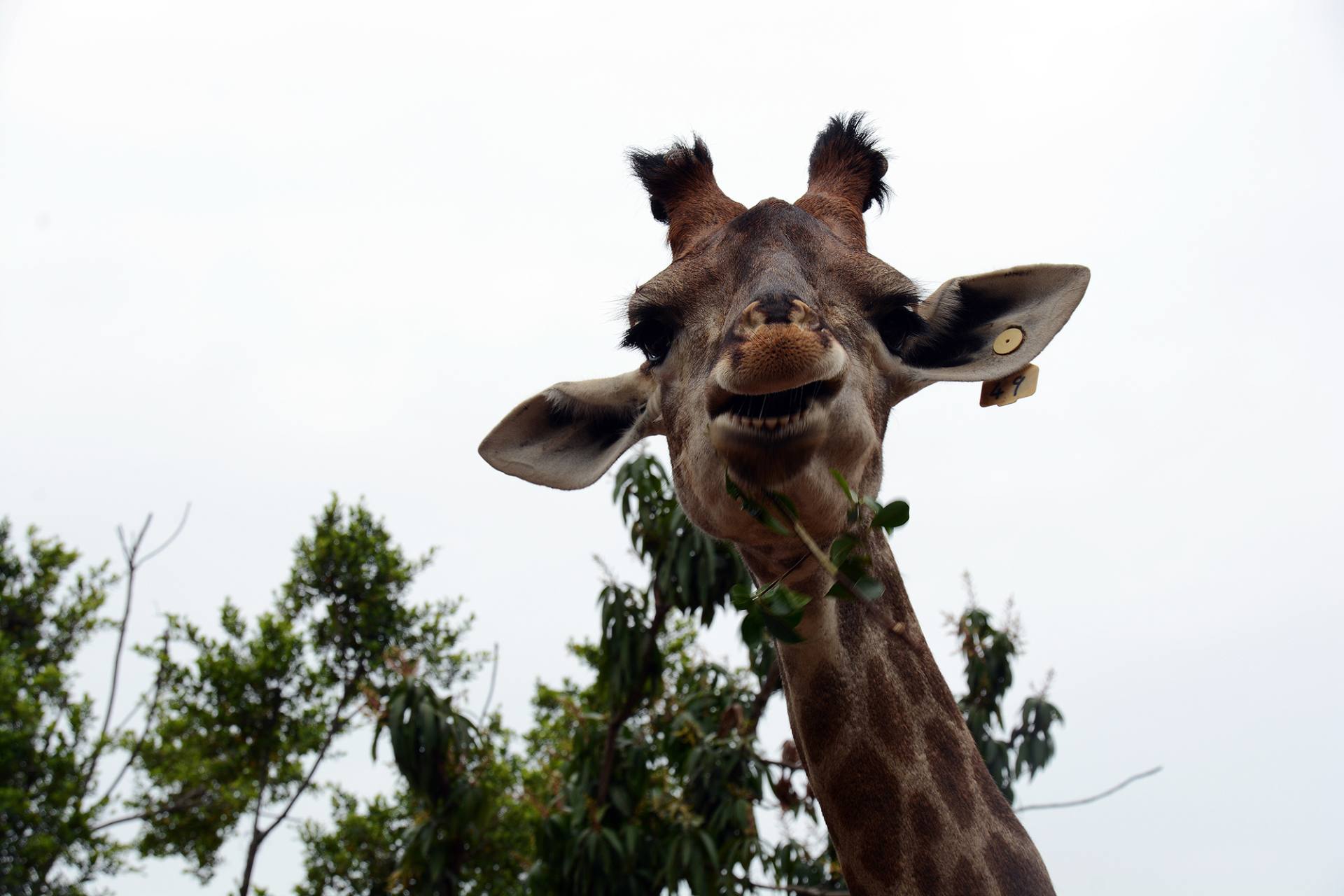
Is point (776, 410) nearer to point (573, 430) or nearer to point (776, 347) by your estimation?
point (776, 347)

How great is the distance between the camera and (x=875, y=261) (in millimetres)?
3311

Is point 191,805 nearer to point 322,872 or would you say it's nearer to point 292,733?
point 292,733

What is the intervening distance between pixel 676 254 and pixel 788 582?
165cm

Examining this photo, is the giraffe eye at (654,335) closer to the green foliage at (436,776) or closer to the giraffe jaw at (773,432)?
the giraffe jaw at (773,432)

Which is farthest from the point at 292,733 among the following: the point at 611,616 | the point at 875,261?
the point at 875,261

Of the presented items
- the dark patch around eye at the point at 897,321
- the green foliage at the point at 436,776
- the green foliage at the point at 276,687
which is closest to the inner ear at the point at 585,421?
the dark patch around eye at the point at 897,321

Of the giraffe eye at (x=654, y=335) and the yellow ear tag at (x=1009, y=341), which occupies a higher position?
the giraffe eye at (x=654, y=335)

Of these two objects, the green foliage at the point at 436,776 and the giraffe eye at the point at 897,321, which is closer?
the giraffe eye at the point at 897,321

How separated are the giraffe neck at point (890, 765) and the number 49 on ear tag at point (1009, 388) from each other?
851 millimetres

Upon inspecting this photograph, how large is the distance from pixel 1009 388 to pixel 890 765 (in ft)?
4.32

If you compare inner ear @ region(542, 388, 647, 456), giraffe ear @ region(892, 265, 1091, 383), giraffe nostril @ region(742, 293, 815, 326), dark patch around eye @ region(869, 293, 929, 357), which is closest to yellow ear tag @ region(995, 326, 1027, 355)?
giraffe ear @ region(892, 265, 1091, 383)

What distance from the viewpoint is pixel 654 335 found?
11.3 ft

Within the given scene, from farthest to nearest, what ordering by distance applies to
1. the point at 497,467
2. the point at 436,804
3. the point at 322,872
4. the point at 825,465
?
the point at 322,872
the point at 436,804
the point at 497,467
the point at 825,465

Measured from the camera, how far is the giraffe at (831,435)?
2.56 meters
